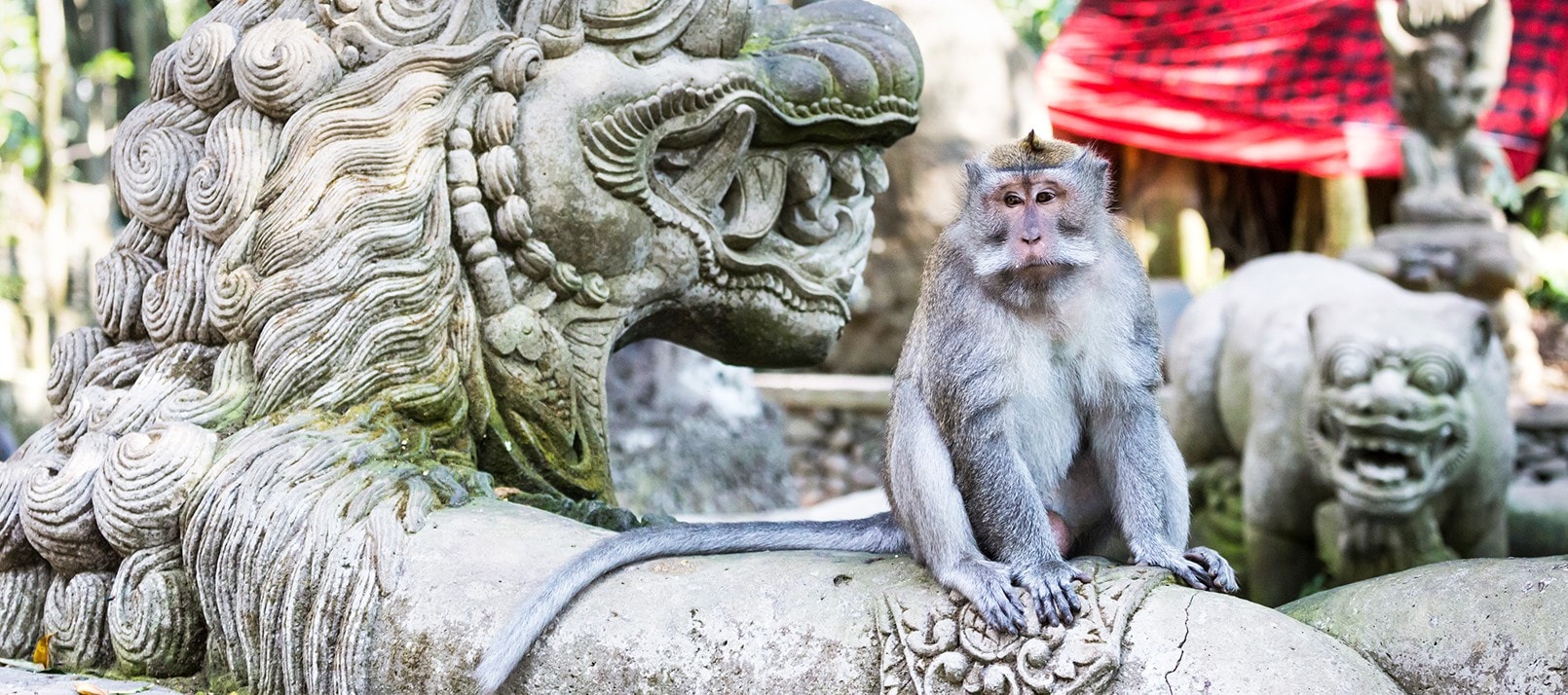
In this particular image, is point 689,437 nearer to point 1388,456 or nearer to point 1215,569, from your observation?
point 1388,456

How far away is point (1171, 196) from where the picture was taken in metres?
14.7

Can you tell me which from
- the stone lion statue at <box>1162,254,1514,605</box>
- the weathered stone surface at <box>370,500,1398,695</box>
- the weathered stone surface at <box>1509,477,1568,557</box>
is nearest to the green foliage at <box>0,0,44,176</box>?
the stone lion statue at <box>1162,254,1514,605</box>

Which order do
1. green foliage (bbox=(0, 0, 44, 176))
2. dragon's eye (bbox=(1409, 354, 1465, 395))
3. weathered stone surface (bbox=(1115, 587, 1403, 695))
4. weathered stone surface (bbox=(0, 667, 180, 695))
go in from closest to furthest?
weathered stone surface (bbox=(1115, 587, 1403, 695)), weathered stone surface (bbox=(0, 667, 180, 695)), dragon's eye (bbox=(1409, 354, 1465, 395)), green foliage (bbox=(0, 0, 44, 176))

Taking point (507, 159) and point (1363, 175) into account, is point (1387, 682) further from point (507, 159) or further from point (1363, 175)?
point (1363, 175)

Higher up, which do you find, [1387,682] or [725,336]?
[725,336]

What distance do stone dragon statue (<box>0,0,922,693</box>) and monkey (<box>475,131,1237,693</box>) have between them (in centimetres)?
60

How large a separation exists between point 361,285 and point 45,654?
3.18ft

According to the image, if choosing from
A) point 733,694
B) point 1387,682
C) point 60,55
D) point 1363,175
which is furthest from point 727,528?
point 1363,175

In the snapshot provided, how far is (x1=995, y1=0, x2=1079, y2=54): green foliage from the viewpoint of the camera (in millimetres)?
18812

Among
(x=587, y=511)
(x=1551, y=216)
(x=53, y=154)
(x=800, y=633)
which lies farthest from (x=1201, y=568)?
(x=1551, y=216)

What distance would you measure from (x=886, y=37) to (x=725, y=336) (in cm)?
84

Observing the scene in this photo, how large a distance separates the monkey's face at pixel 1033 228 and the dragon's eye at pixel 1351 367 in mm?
3568

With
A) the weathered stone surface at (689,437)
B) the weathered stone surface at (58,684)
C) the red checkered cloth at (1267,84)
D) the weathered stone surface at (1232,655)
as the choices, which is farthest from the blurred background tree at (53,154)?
the red checkered cloth at (1267,84)

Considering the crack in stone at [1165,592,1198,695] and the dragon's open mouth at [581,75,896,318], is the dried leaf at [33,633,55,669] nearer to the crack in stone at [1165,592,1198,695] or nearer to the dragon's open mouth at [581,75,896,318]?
the dragon's open mouth at [581,75,896,318]
